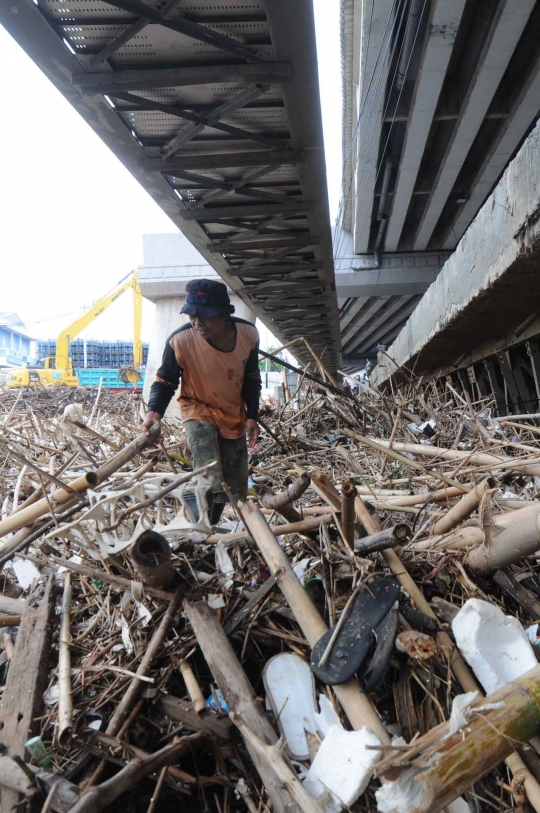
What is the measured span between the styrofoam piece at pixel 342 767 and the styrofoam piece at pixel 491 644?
59 cm

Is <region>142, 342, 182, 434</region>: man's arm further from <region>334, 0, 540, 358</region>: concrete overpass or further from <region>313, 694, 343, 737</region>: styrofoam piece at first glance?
<region>334, 0, 540, 358</region>: concrete overpass

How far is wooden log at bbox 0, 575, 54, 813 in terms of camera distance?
1.96 meters

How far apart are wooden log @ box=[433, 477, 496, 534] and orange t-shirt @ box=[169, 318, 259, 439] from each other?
2.18 meters

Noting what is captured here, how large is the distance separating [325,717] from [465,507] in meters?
1.09

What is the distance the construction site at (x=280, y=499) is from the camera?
71.2 inches

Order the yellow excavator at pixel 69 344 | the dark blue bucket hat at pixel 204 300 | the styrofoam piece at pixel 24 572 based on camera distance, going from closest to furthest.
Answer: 1. the styrofoam piece at pixel 24 572
2. the dark blue bucket hat at pixel 204 300
3. the yellow excavator at pixel 69 344

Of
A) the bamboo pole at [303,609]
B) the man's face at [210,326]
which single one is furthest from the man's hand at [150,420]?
the bamboo pole at [303,609]

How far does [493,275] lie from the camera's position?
4.53 m

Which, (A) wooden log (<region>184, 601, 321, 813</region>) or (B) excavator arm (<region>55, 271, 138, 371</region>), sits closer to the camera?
(A) wooden log (<region>184, 601, 321, 813</region>)

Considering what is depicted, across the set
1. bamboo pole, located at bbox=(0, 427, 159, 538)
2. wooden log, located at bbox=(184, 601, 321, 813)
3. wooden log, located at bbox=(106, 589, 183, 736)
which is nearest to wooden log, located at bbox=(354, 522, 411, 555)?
wooden log, located at bbox=(184, 601, 321, 813)

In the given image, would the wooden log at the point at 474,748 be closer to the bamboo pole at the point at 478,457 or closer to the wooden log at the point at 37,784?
the wooden log at the point at 37,784

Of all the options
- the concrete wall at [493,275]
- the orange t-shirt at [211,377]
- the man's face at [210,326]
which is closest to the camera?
the concrete wall at [493,275]

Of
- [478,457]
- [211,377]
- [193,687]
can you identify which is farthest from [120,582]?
[478,457]

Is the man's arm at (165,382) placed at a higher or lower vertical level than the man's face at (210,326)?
lower
